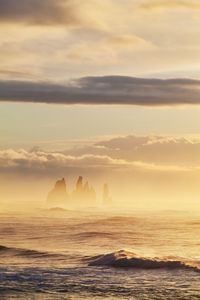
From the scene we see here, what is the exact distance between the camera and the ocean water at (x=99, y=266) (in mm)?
41156

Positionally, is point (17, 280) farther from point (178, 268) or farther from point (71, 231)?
point (71, 231)

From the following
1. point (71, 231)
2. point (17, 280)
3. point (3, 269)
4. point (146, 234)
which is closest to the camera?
point (17, 280)

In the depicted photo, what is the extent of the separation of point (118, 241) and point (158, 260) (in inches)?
1214

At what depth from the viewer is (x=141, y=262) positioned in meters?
57.5

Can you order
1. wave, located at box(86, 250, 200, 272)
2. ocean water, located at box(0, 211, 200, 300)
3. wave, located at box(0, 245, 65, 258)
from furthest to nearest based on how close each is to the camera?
wave, located at box(0, 245, 65, 258) < wave, located at box(86, 250, 200, 272) < ocean water, located at box(0, 211, 200, 300)

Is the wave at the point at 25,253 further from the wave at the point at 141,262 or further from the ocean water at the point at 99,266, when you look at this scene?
the wave at the point at 141,262

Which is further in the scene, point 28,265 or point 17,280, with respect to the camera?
point 28,265

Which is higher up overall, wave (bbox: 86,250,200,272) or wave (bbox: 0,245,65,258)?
wave (bbox: 86,250,200,272)

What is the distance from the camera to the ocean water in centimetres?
4116

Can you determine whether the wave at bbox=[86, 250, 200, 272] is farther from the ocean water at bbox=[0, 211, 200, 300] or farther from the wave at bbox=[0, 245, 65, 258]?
the wave at bbox=[0, 245, 65, 258]

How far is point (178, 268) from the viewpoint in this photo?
5462 centimetres

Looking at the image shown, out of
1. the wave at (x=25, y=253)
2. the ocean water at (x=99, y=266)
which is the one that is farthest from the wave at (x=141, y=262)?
the wave at (x=25, y=253)

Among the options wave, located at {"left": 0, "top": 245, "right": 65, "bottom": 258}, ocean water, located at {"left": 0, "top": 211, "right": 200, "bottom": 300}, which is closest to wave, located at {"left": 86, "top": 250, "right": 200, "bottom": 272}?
ocean water, located at {"left": 0, "top": 211, "right": 200, "bottom": 300}

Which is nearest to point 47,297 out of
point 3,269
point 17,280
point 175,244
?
point 17,280
